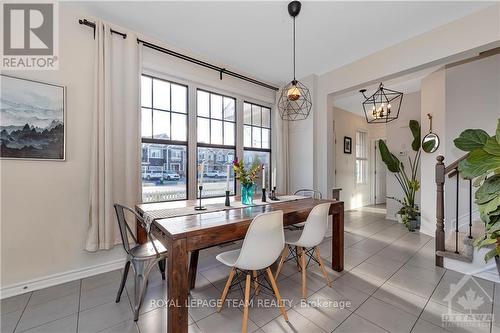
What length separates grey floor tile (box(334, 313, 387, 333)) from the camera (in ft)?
5.06

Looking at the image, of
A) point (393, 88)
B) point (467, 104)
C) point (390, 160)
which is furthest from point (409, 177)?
point (393, 88)

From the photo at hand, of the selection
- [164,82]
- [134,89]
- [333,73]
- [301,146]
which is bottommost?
[301,146]

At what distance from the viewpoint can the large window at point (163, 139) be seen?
2914 millimetres

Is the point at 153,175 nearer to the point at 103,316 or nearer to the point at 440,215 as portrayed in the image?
the point at 103,316

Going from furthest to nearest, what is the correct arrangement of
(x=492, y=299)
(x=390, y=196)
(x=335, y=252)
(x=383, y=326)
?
1. (x=390, y=196)
2. (x=335, y=252)
3. (x=492, y=299)
4. (x=383, y=326)

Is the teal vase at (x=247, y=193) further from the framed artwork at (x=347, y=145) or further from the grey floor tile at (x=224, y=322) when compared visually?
the framed artwork at (x=347, y=145)

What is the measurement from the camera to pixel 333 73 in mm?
3594

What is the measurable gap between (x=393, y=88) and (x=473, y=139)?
10.9ft

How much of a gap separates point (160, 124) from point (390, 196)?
526cm

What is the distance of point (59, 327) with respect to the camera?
62.4 inches

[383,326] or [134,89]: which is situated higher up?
[134,89]

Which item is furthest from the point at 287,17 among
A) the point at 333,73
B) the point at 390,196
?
the point at 390,196

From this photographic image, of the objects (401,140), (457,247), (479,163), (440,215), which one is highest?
(401,140)

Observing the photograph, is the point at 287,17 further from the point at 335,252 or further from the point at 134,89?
the point at 335,252
